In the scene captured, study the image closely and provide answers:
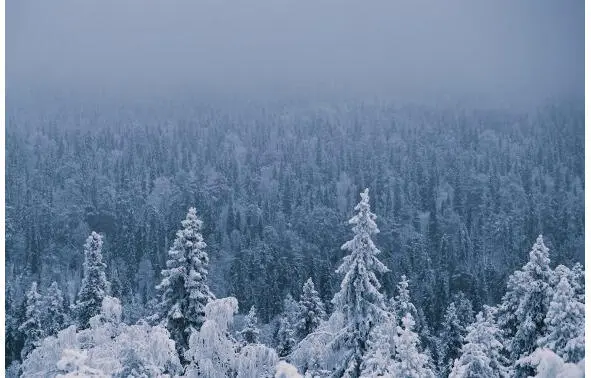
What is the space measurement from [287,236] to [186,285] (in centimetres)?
12041

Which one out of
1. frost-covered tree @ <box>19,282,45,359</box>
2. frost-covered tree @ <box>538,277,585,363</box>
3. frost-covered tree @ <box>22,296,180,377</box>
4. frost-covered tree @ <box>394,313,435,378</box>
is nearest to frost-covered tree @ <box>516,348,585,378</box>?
frost-covered tree @ <box>538,277,585,363</box>

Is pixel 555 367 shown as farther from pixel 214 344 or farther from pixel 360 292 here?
pixel 214 344

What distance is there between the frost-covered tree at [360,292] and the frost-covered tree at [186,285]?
3.23 metres

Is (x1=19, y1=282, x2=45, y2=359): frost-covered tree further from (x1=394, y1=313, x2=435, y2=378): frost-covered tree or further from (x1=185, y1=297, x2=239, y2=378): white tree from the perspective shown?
(x1=394, y1=313, x2=435, y2=378): frost-covered tree

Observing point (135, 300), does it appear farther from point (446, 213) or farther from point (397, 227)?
point (446, 213)

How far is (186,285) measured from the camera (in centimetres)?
1245

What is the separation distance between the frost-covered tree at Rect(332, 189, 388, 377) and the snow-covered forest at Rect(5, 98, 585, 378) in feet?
0.15

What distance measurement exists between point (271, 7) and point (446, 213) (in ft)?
236

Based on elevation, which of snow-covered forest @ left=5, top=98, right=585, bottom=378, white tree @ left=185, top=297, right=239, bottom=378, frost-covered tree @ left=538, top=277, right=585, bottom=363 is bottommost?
snow-covered forest @ left=5, top=98, right=585, bottom=378

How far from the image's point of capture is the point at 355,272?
11508mm

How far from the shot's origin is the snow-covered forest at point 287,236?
10703 millimetres

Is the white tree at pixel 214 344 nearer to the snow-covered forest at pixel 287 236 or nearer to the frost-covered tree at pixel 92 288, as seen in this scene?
the snow-covered forest at pixel 287 236

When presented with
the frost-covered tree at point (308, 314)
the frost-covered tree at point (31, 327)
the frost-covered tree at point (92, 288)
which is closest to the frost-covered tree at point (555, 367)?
the frost-covered tree at point (308, 314)

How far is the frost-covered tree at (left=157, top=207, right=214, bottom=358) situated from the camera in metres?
12.5
